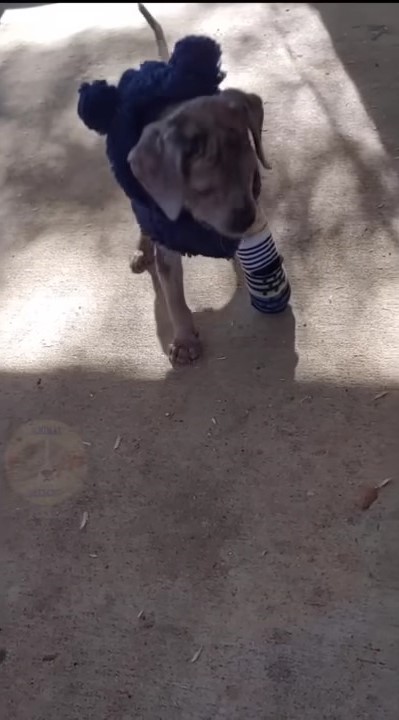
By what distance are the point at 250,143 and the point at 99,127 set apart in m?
0.39

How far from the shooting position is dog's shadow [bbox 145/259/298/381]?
237 centimetres

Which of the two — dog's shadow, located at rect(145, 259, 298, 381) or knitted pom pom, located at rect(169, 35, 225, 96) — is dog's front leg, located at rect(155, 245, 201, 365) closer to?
dog's shadow, located at rect(145, 259, 298, 381)

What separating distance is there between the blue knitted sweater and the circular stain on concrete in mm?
562

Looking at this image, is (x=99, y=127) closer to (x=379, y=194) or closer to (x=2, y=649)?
(x=379, y=194)

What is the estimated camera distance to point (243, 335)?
2455mm

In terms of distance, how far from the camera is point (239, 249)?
2.37m

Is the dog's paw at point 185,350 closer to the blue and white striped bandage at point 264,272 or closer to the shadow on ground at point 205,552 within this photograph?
the shadow on ground at point 205,552

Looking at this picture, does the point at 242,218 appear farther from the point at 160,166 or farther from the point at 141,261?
the point at 141,261

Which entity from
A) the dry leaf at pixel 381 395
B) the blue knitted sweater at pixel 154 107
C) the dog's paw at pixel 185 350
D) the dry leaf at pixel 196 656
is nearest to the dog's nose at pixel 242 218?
the blue knitted sweater at pixel 154 107

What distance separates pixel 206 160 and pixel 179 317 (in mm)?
559

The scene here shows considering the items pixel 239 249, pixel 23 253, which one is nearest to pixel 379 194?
pixel 239 249

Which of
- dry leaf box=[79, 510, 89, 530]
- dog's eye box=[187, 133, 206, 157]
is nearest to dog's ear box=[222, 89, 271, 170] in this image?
dog's eye box=[187, 133, 206, 157]

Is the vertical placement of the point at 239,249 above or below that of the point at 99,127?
below

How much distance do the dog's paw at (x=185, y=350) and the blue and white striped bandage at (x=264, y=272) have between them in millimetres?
209
